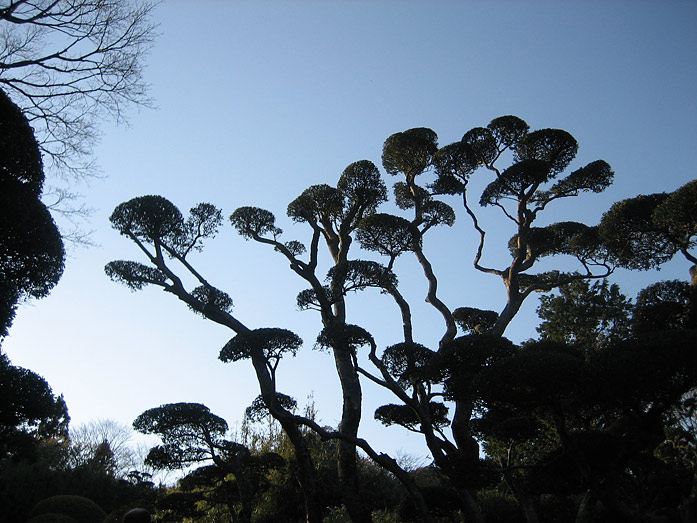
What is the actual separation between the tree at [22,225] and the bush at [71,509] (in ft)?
31.0

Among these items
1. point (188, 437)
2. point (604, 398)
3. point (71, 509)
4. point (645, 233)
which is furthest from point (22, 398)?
point (645, 233)

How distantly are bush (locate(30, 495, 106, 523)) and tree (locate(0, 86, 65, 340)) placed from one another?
9.45 meters

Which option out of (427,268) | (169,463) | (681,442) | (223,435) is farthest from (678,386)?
(169,463)

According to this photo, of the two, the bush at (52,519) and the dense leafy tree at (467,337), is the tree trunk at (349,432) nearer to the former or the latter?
the dense leafy tree at (467,337)

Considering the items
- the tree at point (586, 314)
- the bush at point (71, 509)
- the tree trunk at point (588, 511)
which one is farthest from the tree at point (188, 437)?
the tree at point (586, 314)

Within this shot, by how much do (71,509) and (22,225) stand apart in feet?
38.3

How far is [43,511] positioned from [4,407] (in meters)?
6.17

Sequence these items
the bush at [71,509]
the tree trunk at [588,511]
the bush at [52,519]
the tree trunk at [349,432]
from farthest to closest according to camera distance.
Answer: the bush at [71,509] < the bush at [52,519] < the tree trunk at [349,432] < the tree trunk at [588,511]

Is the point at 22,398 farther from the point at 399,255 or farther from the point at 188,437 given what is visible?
the point at 399,255

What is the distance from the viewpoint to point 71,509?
1528 cm

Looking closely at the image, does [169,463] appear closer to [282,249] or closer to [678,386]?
[282,249]

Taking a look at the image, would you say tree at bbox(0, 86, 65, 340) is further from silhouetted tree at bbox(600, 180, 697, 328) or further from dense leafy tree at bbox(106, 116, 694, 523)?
silhouetted tree at bbox(600, 180, 697, 328)

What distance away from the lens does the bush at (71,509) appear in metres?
15.1

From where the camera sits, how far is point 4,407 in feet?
35.9
